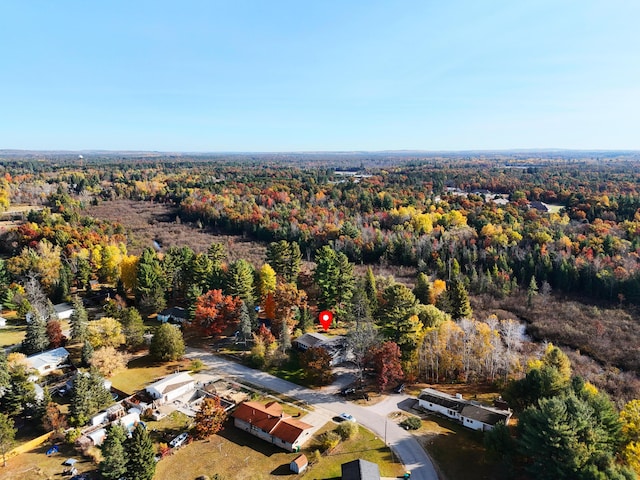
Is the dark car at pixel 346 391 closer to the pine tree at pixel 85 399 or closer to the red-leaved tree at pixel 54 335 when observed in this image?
the pine tree at pixel 85 399

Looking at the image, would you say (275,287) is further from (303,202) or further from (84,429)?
(303,202)

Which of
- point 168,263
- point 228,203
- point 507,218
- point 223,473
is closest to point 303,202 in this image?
point 228,203

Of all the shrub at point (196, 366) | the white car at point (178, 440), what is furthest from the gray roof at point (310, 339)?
the white car at point (178, 440)

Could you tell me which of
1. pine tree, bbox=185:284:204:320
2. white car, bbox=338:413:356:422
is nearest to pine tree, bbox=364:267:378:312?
white car, bbox=338:413:356:422

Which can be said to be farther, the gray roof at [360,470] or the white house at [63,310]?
the white house at [63,310]

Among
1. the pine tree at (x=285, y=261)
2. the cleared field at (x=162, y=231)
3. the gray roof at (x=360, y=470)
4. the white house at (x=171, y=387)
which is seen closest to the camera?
the gray roof at (x=360, y=470)

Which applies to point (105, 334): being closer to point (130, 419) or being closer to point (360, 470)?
point (130, 419)

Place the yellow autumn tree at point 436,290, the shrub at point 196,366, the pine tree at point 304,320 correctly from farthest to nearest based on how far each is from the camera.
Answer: the yellow autumn tree at point 436,290
the pine tree at point 304,320
the shrub at point 196,366

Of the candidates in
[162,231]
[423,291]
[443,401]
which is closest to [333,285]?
[423,291]

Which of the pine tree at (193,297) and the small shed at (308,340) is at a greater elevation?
the pine tree at (193,297)
